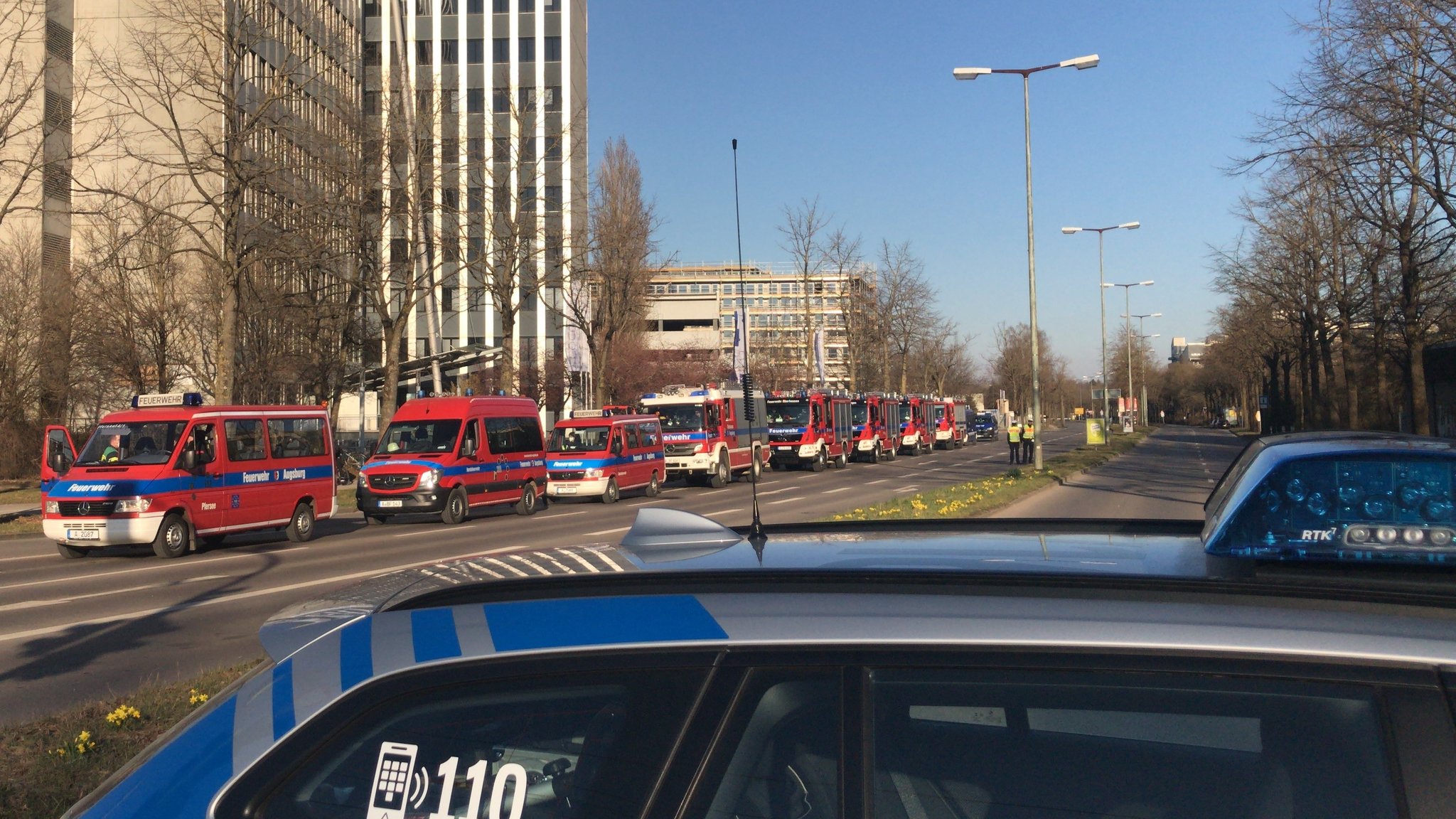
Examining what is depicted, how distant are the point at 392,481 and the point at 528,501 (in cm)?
389

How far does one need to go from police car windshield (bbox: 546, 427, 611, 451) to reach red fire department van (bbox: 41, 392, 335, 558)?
9.92m

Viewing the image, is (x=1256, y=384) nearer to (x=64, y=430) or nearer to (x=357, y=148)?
(x=357, y=148)

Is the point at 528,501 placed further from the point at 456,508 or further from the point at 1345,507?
the point at 1345,507

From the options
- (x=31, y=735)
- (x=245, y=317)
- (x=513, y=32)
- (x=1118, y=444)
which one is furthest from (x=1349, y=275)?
(x=513, y=32)

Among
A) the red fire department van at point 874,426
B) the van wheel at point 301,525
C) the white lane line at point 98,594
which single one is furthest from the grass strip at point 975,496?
the red fire department van at point 874,426

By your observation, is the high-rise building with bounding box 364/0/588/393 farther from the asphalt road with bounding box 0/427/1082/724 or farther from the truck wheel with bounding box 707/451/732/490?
the asphalt road with bounding box 0/427/1082/724

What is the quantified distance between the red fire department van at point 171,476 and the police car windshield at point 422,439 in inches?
136

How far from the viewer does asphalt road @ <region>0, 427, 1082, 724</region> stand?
28.8 ft

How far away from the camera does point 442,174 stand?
35438 millimetres

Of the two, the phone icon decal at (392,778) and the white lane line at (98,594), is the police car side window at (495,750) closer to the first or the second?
the phone icon decal at (392,778)

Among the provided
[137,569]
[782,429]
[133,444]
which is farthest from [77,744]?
[782,429]

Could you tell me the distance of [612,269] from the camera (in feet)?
153

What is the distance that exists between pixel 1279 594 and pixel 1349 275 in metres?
42.9

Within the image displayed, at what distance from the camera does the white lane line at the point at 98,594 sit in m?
12.5
